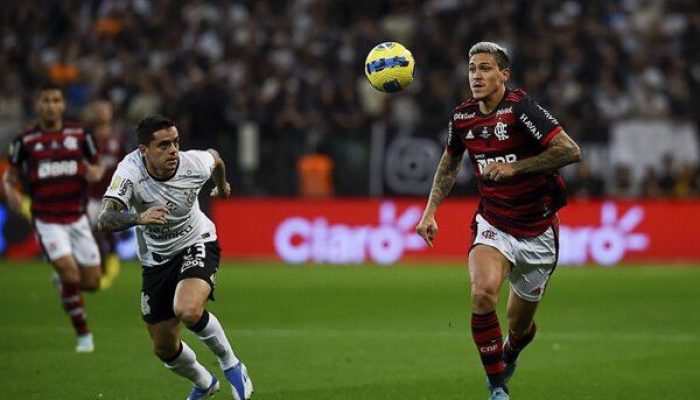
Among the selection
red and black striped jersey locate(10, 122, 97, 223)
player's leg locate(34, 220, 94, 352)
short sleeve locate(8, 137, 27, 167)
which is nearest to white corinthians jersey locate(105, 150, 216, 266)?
player's leg locate(34, 220, 94, 352)

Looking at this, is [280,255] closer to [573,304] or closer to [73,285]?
[573,304]

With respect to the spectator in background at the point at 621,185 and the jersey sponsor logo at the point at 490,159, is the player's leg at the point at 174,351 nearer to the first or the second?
the jersey sponsor logo at the point at 490,159

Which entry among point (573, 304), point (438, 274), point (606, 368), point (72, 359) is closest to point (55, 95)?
point (72, 359)

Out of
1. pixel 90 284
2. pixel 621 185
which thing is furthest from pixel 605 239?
pixel 90 284

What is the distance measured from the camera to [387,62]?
10219 millimetres

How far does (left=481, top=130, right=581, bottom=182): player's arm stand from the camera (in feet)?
30.2

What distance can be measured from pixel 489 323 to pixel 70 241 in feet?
20.3

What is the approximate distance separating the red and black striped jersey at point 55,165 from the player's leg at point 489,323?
20.0 feet

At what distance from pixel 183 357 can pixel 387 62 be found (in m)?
2.71

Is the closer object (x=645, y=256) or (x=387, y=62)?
(x=387, y=62)

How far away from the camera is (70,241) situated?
13.9 metres

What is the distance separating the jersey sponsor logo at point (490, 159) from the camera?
374 inches

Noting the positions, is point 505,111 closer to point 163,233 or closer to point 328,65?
point 163,233

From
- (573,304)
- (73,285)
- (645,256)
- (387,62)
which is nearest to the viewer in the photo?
(387,62)
